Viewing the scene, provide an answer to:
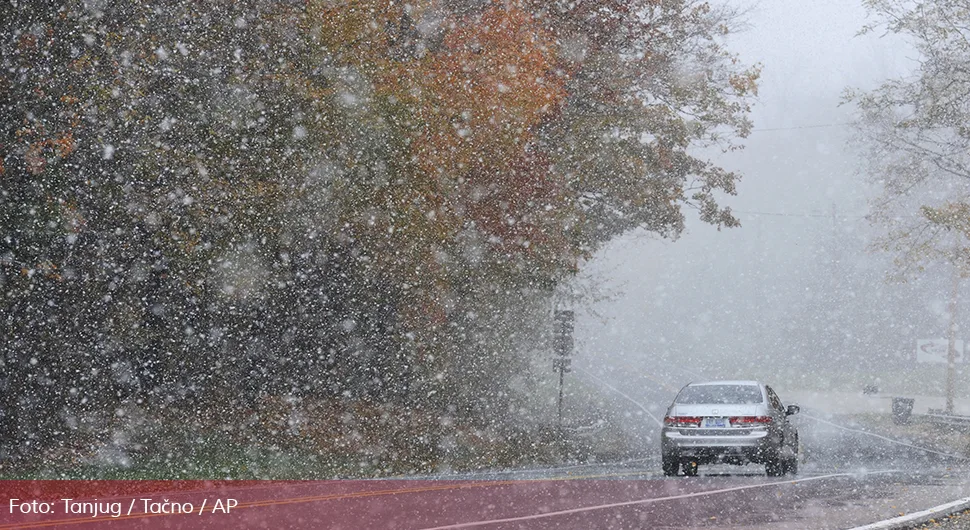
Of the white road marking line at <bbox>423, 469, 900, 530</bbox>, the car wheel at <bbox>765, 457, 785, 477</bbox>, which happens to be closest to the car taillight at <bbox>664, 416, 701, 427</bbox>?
the car wheel at <bbox>765, 457, 785, 477</bbox>

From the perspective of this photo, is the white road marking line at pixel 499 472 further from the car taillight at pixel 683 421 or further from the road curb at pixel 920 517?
the road curb at pixel 920 517

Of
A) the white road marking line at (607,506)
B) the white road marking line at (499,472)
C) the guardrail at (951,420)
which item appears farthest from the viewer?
the guardrail at (951,420)

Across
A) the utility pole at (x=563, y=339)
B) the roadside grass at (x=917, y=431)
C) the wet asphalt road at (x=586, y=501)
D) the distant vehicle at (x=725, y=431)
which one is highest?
the utility pole at (x=563, y=339)

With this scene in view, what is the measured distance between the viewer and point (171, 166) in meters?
16.6

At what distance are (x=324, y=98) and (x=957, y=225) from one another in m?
17.7

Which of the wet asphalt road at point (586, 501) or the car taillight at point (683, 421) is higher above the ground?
the car taillight at point (683, 421)

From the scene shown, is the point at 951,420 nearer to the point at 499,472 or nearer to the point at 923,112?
the point at 923,112

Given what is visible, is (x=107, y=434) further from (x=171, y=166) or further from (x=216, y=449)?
(x=171, y=166)

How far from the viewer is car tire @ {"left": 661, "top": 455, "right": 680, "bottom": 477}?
16930 millimetres

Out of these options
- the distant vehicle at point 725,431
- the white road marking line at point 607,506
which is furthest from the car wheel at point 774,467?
the white road marking line at point 607,506

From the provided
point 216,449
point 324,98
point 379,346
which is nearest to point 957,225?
point 379,346

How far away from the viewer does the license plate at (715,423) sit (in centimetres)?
1656

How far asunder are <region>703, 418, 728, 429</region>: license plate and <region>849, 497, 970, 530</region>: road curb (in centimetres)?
397

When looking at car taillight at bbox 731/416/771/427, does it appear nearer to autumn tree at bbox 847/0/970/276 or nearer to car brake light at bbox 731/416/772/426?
car brake light at bbox 731/416/772/426
